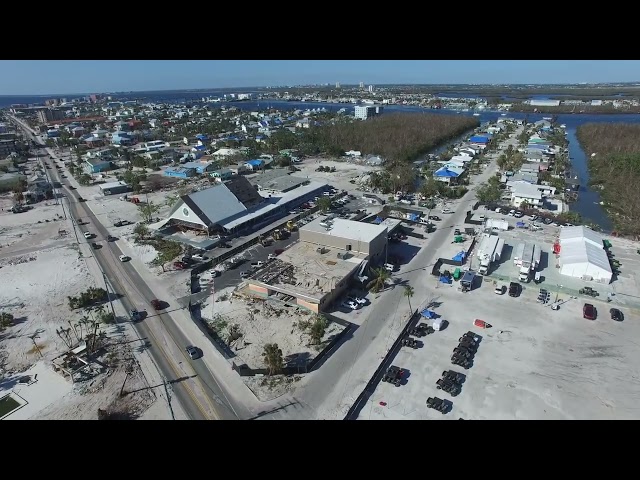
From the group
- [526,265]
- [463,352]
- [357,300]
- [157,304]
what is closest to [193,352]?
[157,304]

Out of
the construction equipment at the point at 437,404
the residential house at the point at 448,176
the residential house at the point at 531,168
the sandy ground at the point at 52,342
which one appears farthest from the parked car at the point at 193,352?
the residential house at the point at 531,168

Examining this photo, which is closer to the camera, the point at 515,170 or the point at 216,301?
the point at 216,301

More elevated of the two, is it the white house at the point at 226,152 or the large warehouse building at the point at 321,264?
the white house at the point at 226,152

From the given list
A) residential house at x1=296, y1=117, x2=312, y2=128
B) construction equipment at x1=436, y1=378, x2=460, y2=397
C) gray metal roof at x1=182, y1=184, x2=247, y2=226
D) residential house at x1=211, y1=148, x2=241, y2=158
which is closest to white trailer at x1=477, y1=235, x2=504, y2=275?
construction equipment at x1=436, y1=378, x2=460, y2=397

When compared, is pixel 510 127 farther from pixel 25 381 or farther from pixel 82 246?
pixel 25 381

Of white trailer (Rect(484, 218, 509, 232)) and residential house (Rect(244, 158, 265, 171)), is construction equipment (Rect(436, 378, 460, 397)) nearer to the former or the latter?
white trailer (Rect(484, 218, 509, 232))

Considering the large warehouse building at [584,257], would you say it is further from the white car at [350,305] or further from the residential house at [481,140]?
the residential house at [481,140]
